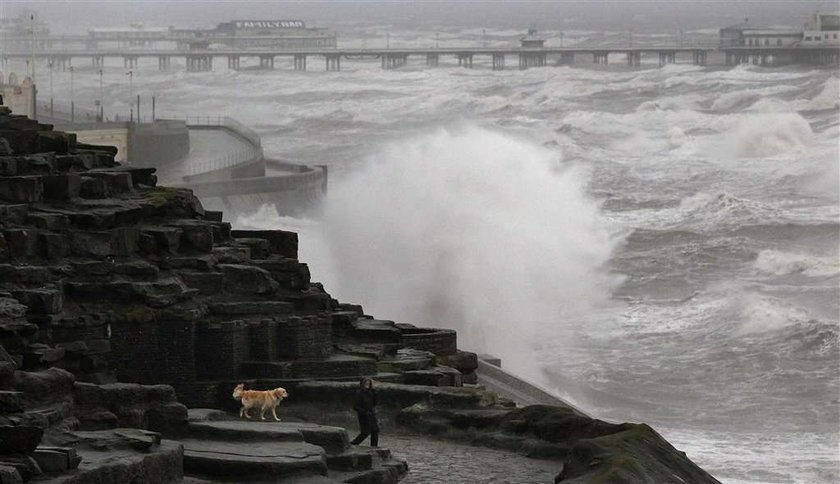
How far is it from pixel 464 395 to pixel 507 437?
53.9 inches

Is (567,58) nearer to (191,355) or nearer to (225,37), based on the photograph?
(225,37)

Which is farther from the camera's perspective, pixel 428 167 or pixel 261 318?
pixel 428 167

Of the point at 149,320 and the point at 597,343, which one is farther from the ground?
the point at 149,320

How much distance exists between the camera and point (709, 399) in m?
33.7

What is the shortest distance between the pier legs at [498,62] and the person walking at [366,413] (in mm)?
129151

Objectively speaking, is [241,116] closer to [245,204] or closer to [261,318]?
[245,204]

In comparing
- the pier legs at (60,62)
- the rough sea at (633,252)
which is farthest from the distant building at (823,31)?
the pier legs at (60,62)

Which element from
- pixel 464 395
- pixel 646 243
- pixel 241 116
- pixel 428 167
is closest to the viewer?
pixel 464 395

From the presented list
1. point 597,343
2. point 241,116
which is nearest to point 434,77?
point 241,116

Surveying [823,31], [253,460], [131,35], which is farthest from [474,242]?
[131,35]

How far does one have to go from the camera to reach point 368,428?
741 inches

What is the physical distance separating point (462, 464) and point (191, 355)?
10.6ft

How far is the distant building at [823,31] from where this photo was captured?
130750 mm

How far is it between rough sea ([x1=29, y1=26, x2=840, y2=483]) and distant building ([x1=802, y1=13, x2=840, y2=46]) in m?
26.2
